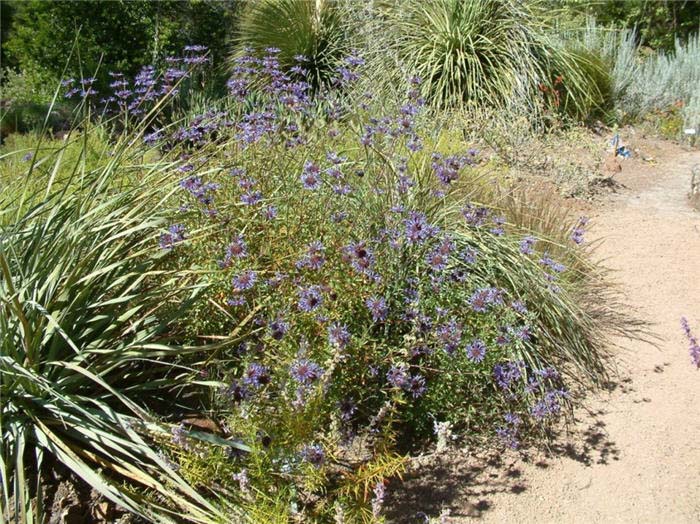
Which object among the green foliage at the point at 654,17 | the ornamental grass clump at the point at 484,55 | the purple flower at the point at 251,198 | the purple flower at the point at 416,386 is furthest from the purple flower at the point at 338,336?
the green foliage at the point at 654,17

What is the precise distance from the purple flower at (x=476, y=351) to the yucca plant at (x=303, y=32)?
19.7ft

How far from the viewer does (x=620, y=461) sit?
11.2ft

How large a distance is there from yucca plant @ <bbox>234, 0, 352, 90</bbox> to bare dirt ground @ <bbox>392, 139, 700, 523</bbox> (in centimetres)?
484

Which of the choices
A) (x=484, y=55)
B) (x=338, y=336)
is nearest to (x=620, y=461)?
(x=338, y=336)

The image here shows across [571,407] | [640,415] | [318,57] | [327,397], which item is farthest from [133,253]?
[318,57]

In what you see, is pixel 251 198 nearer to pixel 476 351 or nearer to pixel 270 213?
pixel 270 213

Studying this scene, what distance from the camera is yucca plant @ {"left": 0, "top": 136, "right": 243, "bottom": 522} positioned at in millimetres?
2631

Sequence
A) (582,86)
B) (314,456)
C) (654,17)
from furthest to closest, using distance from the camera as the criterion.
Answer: (654,17) < (582,86) < (314,456)

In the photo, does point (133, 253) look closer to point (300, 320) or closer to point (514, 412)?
point (300, 320)

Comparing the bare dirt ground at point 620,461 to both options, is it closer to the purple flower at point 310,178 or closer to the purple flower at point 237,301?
the purple flower at point 237,301

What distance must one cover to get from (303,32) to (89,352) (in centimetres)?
654

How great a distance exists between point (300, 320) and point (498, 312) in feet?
3.17

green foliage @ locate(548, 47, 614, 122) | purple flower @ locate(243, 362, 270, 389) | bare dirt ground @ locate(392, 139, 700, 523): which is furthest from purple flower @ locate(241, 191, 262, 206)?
green foliage @ locate(548, 47, 614, 122)

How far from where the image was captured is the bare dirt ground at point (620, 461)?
3100 millimetres
